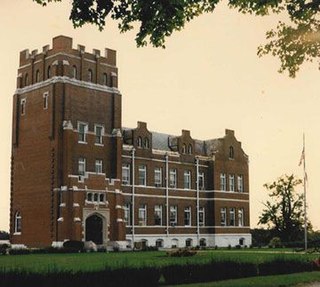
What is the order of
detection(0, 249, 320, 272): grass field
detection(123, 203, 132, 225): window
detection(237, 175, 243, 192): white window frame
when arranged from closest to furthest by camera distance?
detection(0, 249, 320, 272): grass field < detection(123, 203, 132, 225): window < detection(237, 175, 243, 192): white window frame

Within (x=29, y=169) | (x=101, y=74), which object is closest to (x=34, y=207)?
(x=29, y=169)

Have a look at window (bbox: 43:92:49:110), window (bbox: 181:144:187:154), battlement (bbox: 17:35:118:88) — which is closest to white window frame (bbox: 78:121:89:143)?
window (bbox: 43:92:49:110)

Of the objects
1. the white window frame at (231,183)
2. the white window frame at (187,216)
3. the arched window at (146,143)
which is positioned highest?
the arched window at (146,143)

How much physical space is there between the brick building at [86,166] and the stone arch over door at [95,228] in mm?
88

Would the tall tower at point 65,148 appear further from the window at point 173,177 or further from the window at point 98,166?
the window at point 173,177

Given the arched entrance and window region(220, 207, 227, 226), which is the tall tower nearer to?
the arched entrance

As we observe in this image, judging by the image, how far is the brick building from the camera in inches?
1977

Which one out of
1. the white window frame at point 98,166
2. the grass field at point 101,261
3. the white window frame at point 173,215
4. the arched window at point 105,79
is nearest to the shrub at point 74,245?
the white window frame at point 98,166

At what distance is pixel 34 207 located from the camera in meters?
51.6

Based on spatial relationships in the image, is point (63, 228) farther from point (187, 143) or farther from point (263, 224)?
point (263, 224)

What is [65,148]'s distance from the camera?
50062 millimetres

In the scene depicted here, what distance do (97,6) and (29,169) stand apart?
39.5 m

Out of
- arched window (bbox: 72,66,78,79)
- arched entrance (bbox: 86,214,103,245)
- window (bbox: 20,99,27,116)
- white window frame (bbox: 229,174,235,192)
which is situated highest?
arched window (bbox: 72,66,78,79)

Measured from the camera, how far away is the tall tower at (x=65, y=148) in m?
49.9
